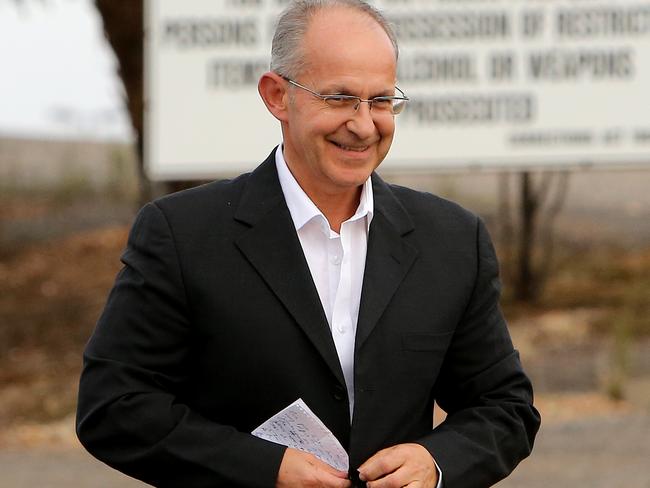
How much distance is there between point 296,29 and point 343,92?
0.16m

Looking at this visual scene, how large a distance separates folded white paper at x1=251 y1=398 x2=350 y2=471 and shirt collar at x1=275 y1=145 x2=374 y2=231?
35 centimetres

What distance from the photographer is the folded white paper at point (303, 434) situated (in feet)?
7.84

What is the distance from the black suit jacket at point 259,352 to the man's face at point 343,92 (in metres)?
0.14

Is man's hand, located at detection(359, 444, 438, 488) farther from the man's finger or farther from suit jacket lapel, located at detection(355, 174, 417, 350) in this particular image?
→ suit jacket lapel, located at detection(355, 174, 417, 350)

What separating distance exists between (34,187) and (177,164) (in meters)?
8.14

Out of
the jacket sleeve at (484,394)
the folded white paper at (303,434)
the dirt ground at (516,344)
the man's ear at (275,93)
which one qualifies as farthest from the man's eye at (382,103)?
the dirt ground at (516,344)

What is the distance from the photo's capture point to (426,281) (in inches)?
98.9

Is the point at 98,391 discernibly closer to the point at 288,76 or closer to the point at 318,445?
the point at 318,445

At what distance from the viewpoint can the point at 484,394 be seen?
2.55m

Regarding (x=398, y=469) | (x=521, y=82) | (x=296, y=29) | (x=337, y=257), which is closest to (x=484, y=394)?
(x=398, y=469)

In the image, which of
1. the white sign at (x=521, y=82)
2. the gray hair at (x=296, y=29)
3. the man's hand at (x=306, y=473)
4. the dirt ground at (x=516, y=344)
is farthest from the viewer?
the white sign at (x=521, y=82)

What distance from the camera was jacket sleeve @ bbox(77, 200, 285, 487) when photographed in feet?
7.70

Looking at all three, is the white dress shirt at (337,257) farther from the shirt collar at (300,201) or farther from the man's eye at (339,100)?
the man's eye at (339,100)

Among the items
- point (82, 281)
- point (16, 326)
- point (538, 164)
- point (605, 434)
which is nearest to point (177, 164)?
point (538, 164)
